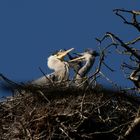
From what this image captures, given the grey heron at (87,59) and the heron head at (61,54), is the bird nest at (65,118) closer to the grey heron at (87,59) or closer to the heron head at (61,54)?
the grey heron at (87,59)

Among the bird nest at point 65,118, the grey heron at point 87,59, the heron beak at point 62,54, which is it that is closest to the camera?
the bird nest at point 65,118

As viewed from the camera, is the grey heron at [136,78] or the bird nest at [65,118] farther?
the bird nest at [65,118]

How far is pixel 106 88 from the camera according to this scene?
141 inches

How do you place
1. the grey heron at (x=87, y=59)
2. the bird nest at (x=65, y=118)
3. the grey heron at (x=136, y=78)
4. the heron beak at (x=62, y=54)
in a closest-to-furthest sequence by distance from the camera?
1. the grey heron at (x=136, y=78)
2. the bird nest at (x=65, y=118)
3. the grey heron at (x=87, y=59)
4. the heron beak at (x=62, y=54)

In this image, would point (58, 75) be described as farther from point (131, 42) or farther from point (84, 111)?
point (131, 42)

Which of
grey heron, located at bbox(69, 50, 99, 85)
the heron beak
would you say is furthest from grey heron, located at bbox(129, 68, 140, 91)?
the heron beak

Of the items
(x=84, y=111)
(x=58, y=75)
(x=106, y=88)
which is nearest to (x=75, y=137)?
(x=84, y=111)

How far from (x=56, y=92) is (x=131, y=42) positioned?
97 cm

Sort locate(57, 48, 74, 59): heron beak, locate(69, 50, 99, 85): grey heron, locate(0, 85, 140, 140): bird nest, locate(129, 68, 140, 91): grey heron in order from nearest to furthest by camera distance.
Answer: locate(129, 68, 140, 91): grey heron < locate(0, 85, 140, 140): bird nest < locate(69, 50, 99, 85): grey heron < locate(57, 48, 74, 59): heron beak

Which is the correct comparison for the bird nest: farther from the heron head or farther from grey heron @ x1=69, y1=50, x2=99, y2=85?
the heron head

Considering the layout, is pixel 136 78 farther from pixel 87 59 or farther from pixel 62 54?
pixel 62 54

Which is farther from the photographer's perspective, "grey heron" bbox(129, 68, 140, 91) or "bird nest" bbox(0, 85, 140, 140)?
"bird nest" bbox(0, 85, 140, 140)

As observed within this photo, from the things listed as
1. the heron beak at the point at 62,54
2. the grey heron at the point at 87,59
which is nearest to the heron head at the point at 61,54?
the heron beak at the point at 62,54

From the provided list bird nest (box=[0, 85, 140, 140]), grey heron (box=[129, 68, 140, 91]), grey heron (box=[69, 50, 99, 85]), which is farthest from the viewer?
grey heron (box=[69, 50, 99, 85])
